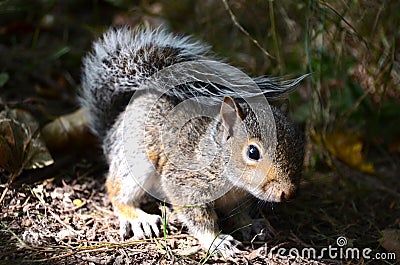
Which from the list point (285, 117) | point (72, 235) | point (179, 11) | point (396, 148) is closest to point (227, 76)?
point (285, 117)

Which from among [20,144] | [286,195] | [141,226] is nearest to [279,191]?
[286,195]

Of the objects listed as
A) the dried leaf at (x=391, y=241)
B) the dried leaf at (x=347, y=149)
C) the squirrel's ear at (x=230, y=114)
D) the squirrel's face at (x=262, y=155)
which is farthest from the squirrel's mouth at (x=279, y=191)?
the dried leaf at (x=347, y=149)

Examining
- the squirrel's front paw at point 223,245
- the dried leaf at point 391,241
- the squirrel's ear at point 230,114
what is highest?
the squirrel's ear at point 230,114

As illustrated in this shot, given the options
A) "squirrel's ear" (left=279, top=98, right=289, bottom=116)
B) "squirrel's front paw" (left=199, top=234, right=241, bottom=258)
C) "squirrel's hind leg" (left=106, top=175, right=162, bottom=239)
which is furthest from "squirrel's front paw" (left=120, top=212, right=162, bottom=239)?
"squirrel's ear" (left=279, top=98, right=289, bottom=116)

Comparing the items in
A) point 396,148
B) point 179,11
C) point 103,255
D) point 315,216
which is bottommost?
point 103,255

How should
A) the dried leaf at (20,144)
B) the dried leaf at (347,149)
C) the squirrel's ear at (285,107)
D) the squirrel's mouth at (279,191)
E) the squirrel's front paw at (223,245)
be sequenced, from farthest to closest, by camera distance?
the dried leaf at (347,149)
the dried leaf at (20,144)
the squirrel's ear at (285,107)
the squirrel's front paw at (223,245)
the squirrel's mouth at (279,191)

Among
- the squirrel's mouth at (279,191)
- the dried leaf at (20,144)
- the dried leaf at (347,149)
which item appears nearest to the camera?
the squirrel's mouth at (279,191)

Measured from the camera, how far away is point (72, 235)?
74.2 inches

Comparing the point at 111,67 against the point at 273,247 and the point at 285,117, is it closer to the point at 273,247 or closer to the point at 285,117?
the point at 285,117

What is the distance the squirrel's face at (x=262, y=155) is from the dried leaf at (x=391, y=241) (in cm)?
47

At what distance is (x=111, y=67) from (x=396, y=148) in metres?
1.62

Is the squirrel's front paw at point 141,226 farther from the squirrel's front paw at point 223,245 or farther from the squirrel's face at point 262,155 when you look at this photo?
the squirrel's face at point 262,155

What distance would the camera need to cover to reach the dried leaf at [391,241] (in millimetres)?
1880

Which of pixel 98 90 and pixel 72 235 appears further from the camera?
pixel 98 90
